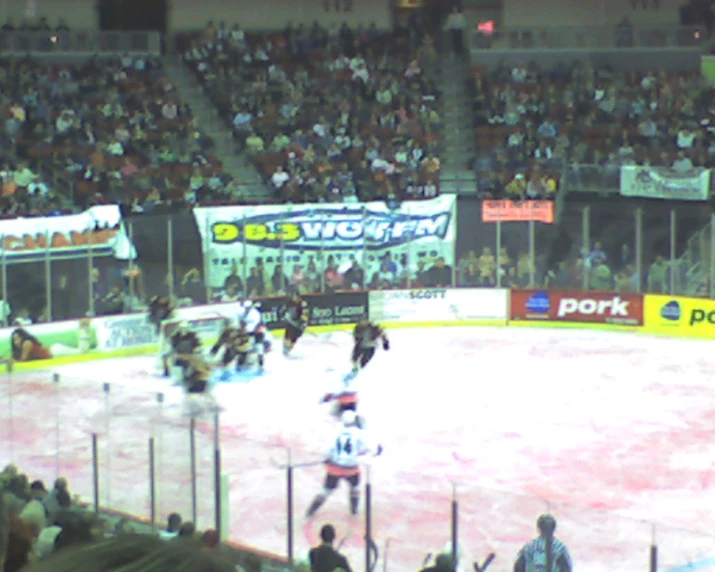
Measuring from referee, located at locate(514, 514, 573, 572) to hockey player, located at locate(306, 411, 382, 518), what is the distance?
1460mm

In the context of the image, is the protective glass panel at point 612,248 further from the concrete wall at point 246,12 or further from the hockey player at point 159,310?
the concrete wall at point 246,12

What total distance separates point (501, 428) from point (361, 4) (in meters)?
17.1

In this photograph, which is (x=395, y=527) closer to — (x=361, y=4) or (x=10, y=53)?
(x=10, y=53)

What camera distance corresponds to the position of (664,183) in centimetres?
2342

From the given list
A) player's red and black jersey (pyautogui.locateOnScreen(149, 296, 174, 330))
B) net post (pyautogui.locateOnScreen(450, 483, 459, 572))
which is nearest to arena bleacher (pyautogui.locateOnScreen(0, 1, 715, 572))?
player's red and black jersey (pyautogui.locateOnScreen(149, 296, 174, 330))

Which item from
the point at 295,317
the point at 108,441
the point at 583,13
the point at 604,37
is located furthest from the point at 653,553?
the point at 583,13

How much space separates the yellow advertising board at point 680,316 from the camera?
21.9 m

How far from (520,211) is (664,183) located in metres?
2.65

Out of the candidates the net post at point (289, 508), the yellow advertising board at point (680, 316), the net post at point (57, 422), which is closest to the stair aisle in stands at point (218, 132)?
the yellow advertising board at point (680, 316)

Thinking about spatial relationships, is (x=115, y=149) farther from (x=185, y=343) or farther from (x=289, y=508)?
(x=289, y=508)

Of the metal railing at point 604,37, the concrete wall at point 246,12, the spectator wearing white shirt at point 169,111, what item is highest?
the concrete wall at point 246,12

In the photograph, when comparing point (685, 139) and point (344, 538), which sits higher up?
point (685, 139)

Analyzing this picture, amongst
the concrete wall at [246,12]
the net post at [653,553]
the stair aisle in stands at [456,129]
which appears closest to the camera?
the net post at [653,553]

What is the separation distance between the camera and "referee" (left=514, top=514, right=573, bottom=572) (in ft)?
23.3
